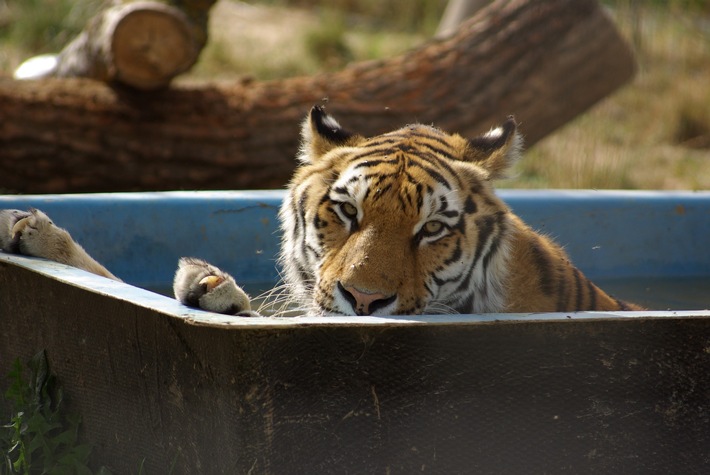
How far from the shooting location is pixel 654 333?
6.59 ft

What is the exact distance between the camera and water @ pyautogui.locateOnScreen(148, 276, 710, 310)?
151 inches

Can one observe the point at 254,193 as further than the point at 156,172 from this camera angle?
No

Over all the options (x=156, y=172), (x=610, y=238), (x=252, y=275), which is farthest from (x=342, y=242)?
(x=156, y=172)

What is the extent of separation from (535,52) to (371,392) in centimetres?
451

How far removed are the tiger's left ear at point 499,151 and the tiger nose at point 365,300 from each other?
730mm

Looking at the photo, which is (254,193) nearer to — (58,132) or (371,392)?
(58,132)

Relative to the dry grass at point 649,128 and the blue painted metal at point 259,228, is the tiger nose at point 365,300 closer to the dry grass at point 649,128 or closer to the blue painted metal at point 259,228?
the blue painted metal at point 259,228

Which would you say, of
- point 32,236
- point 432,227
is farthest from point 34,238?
point 432,227

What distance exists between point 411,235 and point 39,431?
103 centimetres

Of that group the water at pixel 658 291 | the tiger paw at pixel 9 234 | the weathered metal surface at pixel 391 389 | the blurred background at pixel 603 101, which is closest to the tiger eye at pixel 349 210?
the weathered metal surface at pixel 391 389

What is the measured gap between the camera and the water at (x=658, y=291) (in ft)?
12.5

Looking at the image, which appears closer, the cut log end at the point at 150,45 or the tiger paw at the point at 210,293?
the tiger paw at the point at 210,293

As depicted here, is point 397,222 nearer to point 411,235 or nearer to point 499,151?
point 411,235

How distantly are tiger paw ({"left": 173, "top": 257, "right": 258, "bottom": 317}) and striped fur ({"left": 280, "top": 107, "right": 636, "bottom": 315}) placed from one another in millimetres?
350
